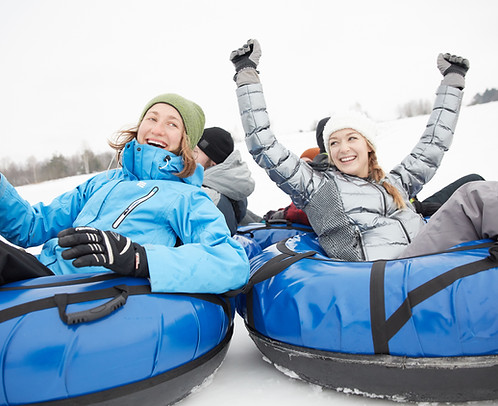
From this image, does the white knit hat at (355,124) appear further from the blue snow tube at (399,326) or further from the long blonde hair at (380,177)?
the blue snow tube at (399,326)

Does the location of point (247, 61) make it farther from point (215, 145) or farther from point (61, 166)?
point (61, 166)

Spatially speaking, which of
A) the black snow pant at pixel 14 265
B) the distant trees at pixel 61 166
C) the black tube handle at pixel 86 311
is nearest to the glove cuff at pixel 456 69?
the black tube handle at pixel 86 311

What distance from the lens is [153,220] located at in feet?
6.03

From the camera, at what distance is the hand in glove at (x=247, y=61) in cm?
239

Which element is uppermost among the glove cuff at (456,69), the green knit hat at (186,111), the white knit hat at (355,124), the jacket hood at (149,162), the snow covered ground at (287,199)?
the glove cuff at (456,69)

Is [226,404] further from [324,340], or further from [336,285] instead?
[336,285]

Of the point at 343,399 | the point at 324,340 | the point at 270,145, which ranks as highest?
the point at 270,145

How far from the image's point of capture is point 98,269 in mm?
1753

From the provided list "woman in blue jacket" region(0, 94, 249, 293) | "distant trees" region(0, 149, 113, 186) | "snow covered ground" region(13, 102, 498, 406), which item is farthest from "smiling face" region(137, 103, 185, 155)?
"distant trees" region(0, 149, 113, 186)

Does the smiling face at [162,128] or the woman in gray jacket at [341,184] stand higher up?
the smiling face at [162,128]

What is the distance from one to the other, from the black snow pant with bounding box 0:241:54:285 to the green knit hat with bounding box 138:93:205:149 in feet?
3.32

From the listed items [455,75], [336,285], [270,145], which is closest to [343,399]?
[336,285]

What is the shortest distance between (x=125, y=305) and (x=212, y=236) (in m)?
0.47

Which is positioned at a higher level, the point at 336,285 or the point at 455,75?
the point at 455,75
